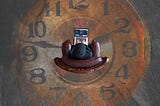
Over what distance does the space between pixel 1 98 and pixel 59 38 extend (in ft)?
2.26

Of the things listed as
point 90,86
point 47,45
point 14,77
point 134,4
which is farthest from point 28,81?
point 134,4

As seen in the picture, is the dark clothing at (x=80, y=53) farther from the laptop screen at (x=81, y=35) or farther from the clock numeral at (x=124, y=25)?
the clock numeral at (x=124, y=25)

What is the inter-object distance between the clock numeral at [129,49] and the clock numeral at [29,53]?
0.74 m

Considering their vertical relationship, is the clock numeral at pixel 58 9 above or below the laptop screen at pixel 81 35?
above

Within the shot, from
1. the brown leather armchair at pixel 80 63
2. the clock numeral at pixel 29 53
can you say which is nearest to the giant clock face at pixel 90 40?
the clock numeral at pixel 29 53

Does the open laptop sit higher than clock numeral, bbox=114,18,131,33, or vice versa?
clock numeral, bbox=114,18,131,33

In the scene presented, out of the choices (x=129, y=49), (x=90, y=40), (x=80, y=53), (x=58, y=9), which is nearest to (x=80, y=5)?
(x=58, y=9)

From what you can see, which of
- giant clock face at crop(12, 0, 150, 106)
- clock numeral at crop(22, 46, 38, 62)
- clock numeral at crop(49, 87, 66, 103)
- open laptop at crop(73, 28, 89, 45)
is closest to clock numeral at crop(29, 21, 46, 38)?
giant clock face at crop(12, 0, 150, 106)

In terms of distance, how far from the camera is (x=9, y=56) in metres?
2.88

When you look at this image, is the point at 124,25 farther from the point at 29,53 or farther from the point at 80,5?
the point at 29,53

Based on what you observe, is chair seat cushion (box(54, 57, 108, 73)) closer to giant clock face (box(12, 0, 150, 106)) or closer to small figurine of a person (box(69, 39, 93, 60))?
small figurine of a person (box(69, 39, 93, 60))

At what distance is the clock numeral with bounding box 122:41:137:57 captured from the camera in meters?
2.90

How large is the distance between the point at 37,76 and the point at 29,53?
20cm

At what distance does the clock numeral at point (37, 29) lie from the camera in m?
2.91
